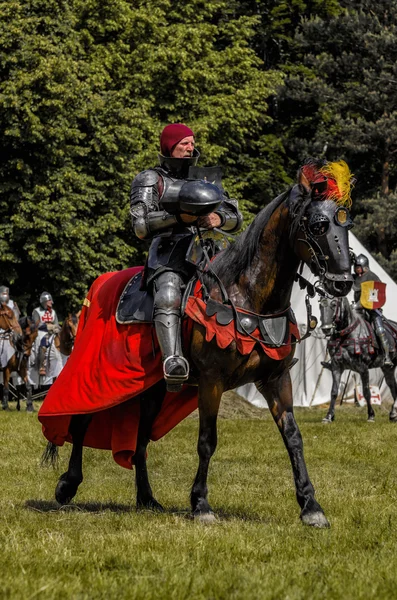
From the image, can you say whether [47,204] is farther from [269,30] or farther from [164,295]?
[164,295]

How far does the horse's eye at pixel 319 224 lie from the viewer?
22.3 feet

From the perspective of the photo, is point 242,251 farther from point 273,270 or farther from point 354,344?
point 354,344

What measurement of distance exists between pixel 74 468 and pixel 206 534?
2.03 meters

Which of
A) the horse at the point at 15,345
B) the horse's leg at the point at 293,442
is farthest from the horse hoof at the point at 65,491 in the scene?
the horse at the point at 15,345

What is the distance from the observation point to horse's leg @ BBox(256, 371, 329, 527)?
22.9ft

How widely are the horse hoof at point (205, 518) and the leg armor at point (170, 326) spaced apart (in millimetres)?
839

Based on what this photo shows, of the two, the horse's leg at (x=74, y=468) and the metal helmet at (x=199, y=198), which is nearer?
the metal helmet at (x=199, y=198)

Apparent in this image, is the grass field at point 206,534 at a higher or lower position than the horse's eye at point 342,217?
lower

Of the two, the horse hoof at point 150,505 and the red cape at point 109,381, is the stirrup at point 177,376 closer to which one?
the red cape at point 109,381

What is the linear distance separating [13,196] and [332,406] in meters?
14.1

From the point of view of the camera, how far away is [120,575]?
17.2ft

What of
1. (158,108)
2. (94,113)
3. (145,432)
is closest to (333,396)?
(145,432)

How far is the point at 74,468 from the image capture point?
827cm

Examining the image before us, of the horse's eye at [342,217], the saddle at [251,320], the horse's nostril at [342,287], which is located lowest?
the saddle at [251,320]
